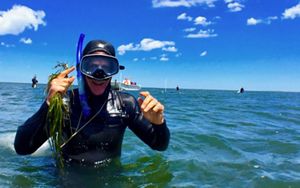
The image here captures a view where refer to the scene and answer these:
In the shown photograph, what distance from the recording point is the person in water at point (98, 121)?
314cm

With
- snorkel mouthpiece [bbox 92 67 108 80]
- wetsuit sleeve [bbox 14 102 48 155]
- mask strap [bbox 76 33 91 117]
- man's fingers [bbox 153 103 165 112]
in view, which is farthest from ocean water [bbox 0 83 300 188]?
man's fingers [bbox 153 103 165 112]

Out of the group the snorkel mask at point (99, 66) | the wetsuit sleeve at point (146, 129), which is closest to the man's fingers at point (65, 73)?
the snorkel mask at point (99, 66)

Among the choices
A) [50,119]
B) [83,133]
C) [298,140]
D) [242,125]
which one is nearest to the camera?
[50,119]

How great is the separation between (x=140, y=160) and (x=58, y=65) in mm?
2784

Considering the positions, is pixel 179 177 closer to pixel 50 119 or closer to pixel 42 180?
pixel 42 180

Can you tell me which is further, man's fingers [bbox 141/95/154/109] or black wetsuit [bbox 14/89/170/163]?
Answer: black wetsuit [bbox 14/89/170/163]

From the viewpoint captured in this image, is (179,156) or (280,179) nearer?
(280,179)

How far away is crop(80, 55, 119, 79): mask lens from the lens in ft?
10.6

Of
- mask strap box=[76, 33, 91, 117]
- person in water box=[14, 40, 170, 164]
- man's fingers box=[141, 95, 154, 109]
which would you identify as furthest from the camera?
mask strap box=[76, 33, 91, 117]

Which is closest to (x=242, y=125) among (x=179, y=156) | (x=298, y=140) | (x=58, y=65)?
(x=298, y=140)

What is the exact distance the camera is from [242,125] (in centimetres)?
1057

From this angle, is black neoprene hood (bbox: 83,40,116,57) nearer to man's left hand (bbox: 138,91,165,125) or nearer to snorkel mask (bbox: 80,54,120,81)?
snorkel mask (bbox: 80,54,120,81)

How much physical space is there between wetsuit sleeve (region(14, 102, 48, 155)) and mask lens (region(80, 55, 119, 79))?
0.49m

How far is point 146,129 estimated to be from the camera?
12.1ft
